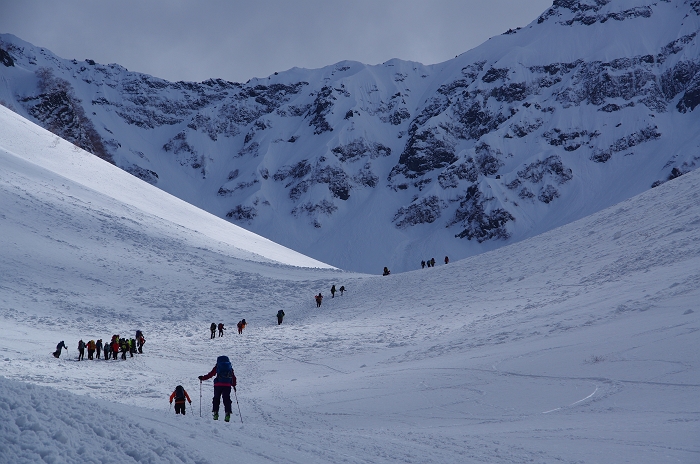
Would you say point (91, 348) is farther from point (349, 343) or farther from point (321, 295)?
point (321, 295)

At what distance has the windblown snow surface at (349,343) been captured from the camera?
704 centimetres

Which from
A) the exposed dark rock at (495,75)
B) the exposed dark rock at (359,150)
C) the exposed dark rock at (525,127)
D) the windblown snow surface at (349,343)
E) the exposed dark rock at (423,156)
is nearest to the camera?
the windblown snow surface at (349,343)

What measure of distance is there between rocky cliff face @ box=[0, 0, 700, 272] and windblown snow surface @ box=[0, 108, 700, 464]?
260 feet

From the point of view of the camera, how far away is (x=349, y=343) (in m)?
21.3

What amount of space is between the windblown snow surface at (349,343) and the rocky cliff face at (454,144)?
7920cm


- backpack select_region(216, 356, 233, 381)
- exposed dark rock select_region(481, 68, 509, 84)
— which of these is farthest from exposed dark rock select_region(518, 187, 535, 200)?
backpack select_region(216, 356, 233, 381)

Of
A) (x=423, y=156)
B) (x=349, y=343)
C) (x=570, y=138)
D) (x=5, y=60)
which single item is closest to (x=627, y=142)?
(x=570, y=138)

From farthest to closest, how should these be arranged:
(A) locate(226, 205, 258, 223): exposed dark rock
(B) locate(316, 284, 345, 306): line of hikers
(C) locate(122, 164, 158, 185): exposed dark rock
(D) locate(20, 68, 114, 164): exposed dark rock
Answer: (C) locate(122, 164, 158, 185): exposed dark rock
(A) locate(226, 205, 258, 223): exposed dark rock
(D) locate(20, 68, 114, 164): exposed dark rock
(B) locate(316, 284, 345, 306): line of hikers

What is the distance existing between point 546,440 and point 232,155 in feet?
608

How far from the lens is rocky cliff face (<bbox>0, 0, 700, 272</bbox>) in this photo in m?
128

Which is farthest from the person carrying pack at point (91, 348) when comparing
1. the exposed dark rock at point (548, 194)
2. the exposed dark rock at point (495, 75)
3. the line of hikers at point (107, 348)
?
the exposed dark rock at point (495, 75)

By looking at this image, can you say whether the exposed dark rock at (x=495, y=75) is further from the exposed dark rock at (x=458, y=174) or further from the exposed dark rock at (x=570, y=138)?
the exposed dark rock at (x=458, y=174)

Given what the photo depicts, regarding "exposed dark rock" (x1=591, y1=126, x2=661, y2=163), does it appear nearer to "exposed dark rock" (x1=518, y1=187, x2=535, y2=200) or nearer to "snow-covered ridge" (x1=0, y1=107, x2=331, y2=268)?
"exposed dark rock" (x1=518, y1=187, x2=535, y2=200)

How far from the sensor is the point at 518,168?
13950 cm
